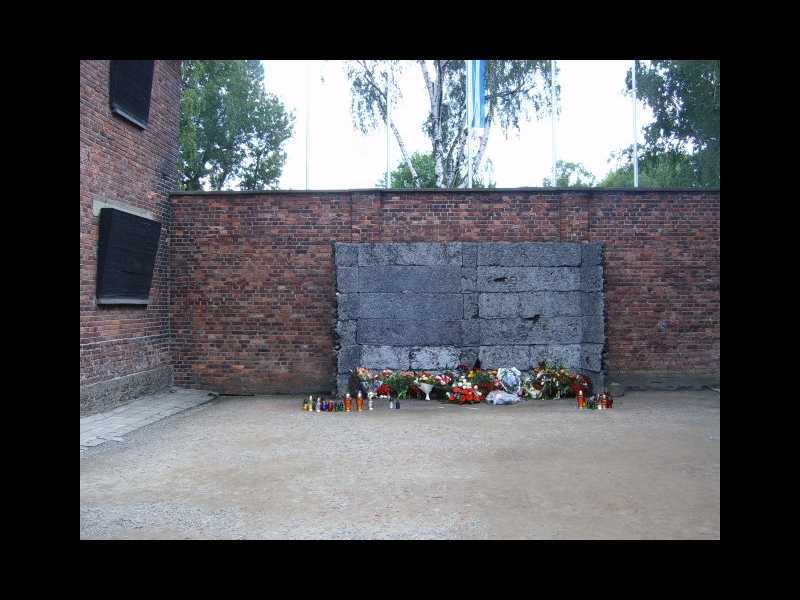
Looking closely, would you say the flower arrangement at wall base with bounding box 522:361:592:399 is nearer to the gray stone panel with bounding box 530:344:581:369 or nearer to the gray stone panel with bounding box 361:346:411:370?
the gray stone panel with bounding box 530:344:581:369

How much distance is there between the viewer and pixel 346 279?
31.1 feet

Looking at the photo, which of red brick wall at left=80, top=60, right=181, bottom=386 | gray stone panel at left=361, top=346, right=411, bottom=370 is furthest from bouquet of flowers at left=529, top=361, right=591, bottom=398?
red brick wall at left=80, top=60, right=181, bottom=386

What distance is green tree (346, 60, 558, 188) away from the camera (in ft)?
57.1

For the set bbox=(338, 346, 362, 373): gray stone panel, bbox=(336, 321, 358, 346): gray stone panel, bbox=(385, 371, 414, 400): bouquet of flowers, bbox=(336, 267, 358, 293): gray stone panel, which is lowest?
bbox=(385, 371, 414, 400): bouquet of flowers

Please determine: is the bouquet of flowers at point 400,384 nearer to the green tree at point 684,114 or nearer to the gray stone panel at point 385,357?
the gray stone panel at point 385,357

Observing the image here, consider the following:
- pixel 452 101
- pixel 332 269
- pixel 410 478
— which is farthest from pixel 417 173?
pixel 410 478

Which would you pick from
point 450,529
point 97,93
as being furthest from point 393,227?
point 450,529

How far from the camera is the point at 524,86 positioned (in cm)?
1753

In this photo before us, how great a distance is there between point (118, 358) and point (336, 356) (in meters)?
3.58

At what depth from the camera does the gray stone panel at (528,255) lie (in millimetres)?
9602

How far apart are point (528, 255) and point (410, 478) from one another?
5896mm

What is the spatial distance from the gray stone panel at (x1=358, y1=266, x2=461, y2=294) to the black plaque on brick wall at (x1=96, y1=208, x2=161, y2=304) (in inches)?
147

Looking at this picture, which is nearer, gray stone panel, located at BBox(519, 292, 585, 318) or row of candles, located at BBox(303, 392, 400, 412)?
row of candles, located at BBox(303, 392, 400, 412)

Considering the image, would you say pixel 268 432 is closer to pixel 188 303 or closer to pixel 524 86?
pixel 188 303
